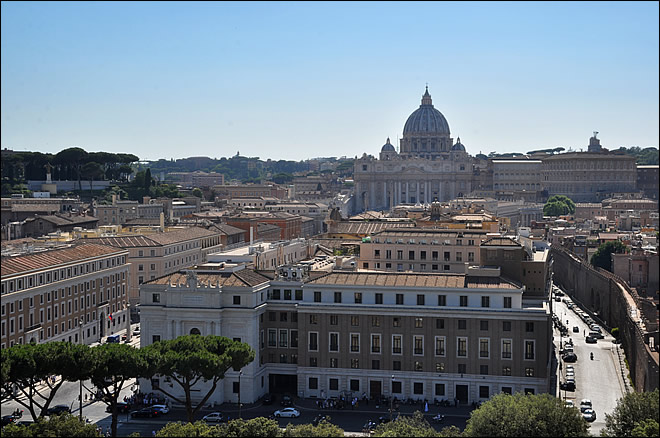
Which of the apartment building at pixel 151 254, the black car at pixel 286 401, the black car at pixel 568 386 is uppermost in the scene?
the apartment building at pixel 151 254

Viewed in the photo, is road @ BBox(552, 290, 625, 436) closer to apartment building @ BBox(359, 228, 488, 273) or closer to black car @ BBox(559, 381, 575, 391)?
black car @ BBox(559, 381, 575, 391)

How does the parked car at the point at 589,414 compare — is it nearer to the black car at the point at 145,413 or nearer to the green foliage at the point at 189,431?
the green foliage at the point at 189,431

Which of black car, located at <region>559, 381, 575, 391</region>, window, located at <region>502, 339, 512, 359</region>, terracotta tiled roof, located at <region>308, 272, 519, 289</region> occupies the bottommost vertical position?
black car, located at <region>559, 381, 575, 391</region>

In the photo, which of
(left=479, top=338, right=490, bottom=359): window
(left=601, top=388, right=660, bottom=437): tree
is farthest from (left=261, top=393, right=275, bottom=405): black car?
(left=601, top=388, right=660, bottom=437): tree

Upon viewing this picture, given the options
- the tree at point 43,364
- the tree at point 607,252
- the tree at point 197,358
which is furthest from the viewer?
the tree at point 607,252

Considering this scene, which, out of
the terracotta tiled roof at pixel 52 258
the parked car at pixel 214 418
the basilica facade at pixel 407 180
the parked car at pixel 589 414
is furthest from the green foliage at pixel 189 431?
the basilica facade at pixel 407 180

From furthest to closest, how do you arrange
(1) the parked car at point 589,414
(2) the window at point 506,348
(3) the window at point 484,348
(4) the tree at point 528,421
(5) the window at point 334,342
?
(5) the window at point 334,342
(3) the window at point 484,348
(2) the window at point 506,348
(1) the parked car at point 589,414
(4) the tree at point 528,421
